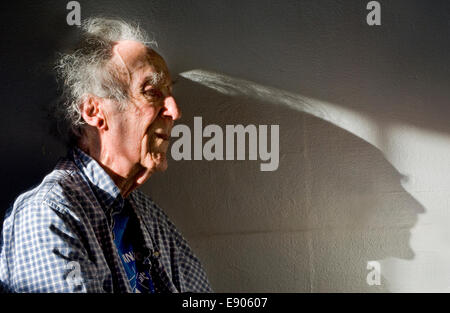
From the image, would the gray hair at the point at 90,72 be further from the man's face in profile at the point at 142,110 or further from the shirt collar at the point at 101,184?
the shirt collar at the point at 101,184

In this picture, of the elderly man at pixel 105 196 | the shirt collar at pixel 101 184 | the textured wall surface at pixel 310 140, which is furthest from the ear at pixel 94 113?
the textured wall surface at pixel 310 140

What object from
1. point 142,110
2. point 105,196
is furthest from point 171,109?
point 105,196

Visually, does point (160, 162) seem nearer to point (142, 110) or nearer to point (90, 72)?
point (142, 110)

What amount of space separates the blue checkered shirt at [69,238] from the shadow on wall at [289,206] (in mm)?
305

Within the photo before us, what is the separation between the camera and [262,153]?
6.59ft

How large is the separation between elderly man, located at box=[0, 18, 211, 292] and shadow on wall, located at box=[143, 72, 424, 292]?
0.17 m

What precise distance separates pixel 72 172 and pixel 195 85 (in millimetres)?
599

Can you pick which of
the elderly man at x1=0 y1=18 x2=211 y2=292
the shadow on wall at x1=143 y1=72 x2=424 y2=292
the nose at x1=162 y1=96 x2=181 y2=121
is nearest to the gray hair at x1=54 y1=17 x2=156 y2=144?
the elderly man at x1=0 y1=18 x2=211 y2=292

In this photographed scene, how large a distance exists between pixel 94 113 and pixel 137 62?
20cm

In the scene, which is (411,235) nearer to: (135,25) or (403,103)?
(403,103)

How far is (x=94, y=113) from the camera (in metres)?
1.61

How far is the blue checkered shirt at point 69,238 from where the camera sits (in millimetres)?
1328

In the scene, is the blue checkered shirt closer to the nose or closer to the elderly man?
the elderly man

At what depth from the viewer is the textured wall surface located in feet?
6.34
